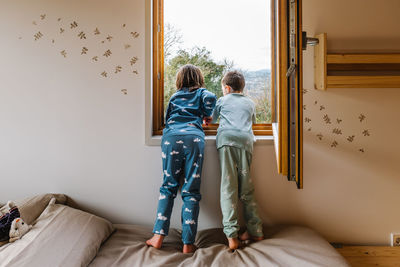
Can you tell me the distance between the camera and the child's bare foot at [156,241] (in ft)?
5.23

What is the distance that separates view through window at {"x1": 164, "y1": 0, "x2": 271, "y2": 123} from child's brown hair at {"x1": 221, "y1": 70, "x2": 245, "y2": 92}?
144mm

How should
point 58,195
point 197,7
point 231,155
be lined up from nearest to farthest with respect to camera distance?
point 231,155
point 58,195
point 197,7

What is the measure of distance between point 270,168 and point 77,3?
5.29 ft

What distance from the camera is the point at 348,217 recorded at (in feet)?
6.02

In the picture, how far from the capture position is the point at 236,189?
1.68 m

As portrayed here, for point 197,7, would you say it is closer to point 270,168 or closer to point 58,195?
point 270,168

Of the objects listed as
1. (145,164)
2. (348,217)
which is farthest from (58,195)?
(348,217)

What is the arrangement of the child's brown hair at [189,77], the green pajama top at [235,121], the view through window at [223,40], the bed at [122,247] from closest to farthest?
the bed at [122,247] < the green pajama top at [235,121] < the child's brown hair at [189,77] < the view through window at [223,40]

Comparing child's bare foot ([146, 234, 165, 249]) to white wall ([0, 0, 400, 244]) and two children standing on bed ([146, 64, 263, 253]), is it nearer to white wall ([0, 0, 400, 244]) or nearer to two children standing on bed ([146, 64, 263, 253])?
two children standing on bed ([146, 64, 263, 253])

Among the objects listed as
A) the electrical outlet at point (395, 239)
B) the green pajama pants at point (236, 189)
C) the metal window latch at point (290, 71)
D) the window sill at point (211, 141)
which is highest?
the metal window latch at point (290, 71)

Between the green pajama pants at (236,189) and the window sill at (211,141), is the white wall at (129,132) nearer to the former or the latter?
the window sill at (211,141)

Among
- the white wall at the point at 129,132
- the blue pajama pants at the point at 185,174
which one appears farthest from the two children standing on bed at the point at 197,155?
the white wall at the point at 129,132

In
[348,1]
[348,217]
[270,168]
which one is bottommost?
[348,217]

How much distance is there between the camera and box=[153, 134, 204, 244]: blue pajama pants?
165 centimetres
